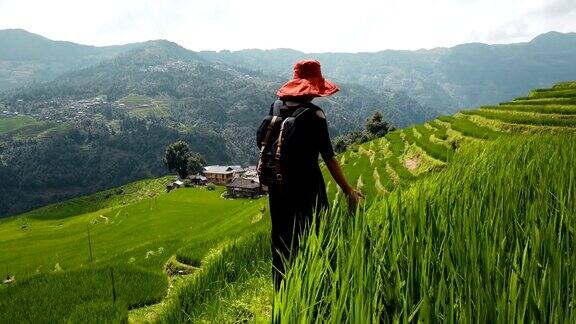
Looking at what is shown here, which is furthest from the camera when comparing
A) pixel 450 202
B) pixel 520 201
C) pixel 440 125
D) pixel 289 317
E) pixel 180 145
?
pixel 180 145

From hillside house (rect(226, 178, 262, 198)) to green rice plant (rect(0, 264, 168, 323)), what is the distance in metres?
101

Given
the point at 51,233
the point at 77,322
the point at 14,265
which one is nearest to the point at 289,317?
the point at 77,322

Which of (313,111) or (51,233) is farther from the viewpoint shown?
(51,233)

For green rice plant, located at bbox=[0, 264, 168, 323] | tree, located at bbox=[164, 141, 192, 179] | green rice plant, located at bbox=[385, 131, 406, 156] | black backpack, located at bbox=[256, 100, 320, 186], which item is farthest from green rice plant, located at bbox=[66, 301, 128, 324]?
tree, located at bbox=[164, 141, 192, 179]

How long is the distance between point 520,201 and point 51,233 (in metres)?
79.8

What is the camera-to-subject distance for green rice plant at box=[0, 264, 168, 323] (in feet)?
23.3

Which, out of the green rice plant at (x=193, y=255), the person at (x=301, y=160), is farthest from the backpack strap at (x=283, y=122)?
the green rice plant at (x=193, y=255)

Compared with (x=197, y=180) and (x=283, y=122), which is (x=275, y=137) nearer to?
(x=283, y=122)

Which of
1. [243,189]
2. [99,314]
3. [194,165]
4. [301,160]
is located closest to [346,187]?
[301,160]

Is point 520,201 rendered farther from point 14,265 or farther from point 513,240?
point 14,265

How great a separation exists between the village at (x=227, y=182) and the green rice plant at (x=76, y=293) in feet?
317

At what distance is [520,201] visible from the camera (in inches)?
192

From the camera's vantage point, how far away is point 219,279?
664 centimetres

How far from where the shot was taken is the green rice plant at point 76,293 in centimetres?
709
